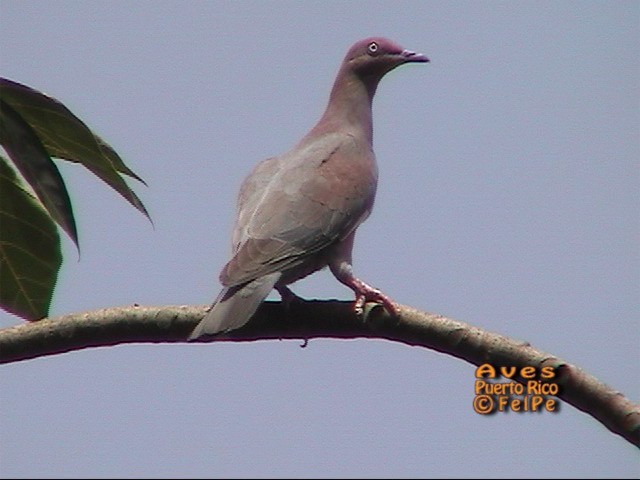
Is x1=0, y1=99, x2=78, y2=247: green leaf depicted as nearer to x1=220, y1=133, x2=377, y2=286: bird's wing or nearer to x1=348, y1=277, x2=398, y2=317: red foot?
x1=348, y1=277, x2=398, y2=317: red foot

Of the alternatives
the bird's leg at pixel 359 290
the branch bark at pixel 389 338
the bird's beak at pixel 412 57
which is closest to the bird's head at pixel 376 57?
the bird's beak at pixel 412 57

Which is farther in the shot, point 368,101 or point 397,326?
point 368,101

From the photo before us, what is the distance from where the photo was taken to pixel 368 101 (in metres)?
4.86

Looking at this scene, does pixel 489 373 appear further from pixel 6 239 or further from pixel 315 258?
pixel 315 258

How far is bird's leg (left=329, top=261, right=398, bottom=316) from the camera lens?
9.07ft

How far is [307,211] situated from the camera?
3803 millimetres

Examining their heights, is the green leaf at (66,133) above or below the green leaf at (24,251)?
above

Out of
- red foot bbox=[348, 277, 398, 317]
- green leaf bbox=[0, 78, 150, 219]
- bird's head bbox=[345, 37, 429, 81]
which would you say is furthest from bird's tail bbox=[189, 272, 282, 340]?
bird's head bbox=[345, 37, 429, 81]

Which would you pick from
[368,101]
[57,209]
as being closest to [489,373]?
[57,209]

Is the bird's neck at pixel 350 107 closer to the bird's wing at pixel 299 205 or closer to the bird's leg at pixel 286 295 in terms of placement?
the bird's wing at pixel 299 205

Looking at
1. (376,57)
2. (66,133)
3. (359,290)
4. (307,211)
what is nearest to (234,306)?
(359,290)

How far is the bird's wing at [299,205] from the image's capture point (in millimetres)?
3547

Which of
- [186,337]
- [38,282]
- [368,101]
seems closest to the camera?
[38,282]

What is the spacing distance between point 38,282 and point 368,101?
2939mm
